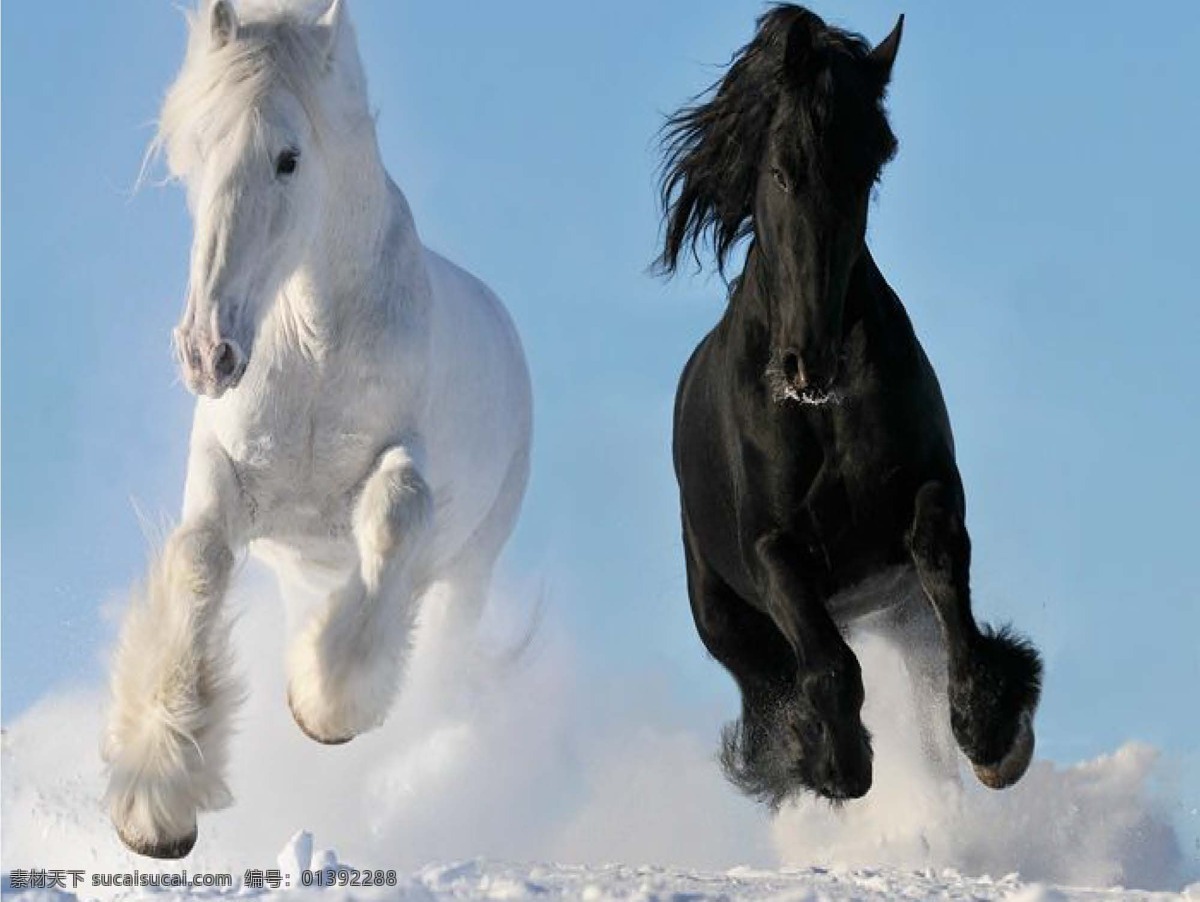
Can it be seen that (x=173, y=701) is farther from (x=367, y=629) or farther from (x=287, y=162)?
(x=287, y=162)

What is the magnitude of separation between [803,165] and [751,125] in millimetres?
488

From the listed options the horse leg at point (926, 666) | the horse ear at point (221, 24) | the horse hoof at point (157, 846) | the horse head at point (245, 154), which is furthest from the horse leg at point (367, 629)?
the horse leg at point (926, 666)

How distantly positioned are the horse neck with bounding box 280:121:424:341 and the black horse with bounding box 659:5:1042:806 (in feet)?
4.18

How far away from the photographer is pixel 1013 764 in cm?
799

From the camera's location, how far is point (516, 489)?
1184 centimetres

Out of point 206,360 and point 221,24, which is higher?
point 221,24

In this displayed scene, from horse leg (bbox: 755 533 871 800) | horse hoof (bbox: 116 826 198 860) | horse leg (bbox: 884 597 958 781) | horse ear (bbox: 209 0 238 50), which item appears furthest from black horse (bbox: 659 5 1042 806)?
horse hoof (bbox: 116 826 198 860)

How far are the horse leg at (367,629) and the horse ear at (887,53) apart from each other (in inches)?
91.9

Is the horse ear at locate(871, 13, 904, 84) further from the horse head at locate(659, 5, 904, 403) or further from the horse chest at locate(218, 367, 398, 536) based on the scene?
the horse chest at locate(218, 367, 398, 536)

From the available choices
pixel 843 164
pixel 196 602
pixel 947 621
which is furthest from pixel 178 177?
pixel 947 621

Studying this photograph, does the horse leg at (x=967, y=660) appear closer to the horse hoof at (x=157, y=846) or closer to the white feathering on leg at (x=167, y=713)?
the white feathering on leg at (x=167, y=713)

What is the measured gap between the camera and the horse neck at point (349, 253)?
9.35 m

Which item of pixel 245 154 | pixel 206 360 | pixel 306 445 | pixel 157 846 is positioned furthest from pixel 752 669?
pixel 245 154

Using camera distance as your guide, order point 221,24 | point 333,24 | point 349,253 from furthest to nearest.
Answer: point 349,253 → point 333,24 → point 221,24
